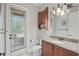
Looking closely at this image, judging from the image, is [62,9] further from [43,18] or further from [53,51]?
[53,51]

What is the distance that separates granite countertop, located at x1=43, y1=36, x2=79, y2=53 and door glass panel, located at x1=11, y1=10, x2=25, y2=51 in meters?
0.36

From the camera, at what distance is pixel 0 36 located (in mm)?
1559

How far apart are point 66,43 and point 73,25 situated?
25 centimetres

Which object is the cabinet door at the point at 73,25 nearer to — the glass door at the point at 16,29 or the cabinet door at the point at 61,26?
the cabinet door at the point at 61,26

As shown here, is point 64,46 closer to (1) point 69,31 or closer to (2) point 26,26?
(1) point 69,31

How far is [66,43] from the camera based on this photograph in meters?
1.57

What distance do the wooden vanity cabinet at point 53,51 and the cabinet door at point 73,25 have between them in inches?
8.5

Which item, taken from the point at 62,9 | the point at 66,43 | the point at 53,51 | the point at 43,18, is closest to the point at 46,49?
the point at 53,51

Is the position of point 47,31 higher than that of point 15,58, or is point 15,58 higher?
point 47,31

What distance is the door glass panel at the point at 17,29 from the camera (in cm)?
158

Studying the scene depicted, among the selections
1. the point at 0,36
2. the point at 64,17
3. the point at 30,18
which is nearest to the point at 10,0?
the point at 30,18

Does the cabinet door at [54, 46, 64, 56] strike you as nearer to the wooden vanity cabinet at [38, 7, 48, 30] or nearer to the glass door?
the wooden vanity cabinet at [38, 7, 48, 30]

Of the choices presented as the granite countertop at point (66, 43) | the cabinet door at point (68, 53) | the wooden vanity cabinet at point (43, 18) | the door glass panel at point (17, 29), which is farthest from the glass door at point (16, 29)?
the cabinet door at point (68, 53)

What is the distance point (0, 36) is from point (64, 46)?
2.75 feet
